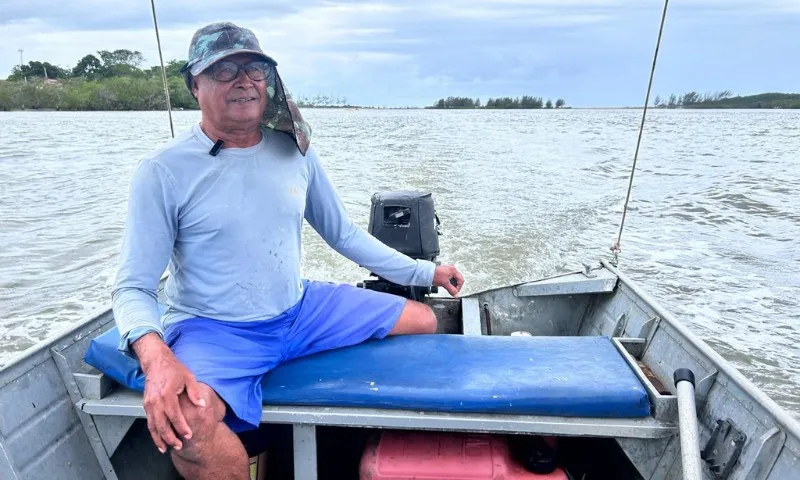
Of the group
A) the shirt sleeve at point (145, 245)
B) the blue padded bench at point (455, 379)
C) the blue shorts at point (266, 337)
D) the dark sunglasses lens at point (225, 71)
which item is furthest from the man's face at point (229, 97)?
the blue padded bench at point (455, 379)

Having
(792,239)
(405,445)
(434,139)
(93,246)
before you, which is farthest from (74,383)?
(434,139)

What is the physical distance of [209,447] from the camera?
6.02ft

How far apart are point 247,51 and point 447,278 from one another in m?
1.41

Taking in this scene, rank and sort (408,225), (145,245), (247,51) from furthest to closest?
(408,225) → (247,51) → (145,245)

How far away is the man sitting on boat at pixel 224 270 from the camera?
6.13 ft

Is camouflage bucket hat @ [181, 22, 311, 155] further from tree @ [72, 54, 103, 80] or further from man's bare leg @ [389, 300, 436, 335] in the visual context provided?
tree @ [72, 54, 103, 80]

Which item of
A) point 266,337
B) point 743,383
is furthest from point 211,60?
point 743,383

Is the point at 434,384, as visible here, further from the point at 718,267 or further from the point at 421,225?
the point at 718,267

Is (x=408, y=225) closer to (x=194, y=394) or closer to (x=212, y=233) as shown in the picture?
(x=212, y=233)

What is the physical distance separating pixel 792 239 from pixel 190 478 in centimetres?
1136

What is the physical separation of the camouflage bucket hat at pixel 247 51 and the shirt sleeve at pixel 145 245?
43 cm

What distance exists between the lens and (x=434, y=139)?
2531 cm

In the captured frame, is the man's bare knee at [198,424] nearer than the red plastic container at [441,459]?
Yes

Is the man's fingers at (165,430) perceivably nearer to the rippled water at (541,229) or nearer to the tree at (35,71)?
the rippled water at (541,229)
